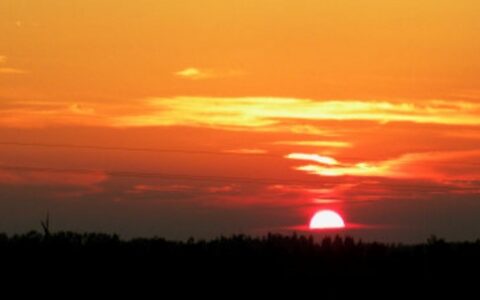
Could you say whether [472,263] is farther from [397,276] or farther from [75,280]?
[75,280]

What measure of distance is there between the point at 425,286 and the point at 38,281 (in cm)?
1158

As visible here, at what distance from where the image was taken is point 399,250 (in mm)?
44094

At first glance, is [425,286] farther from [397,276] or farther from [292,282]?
[292,282]

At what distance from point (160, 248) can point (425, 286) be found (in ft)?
28.9

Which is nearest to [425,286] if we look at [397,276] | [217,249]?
→ [397,276]

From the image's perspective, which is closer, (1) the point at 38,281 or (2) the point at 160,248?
(1) the point at 38,281

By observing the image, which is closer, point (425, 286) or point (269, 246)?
point (425, 286)

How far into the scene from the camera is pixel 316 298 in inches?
1545

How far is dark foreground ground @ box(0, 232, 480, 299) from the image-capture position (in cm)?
3962

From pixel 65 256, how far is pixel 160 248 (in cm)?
333

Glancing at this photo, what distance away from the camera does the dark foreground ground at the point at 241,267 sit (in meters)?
39.6

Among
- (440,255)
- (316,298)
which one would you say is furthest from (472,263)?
(316,298)

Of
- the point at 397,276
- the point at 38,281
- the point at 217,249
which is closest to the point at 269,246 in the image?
the point at 217,249

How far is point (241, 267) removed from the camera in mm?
42125
